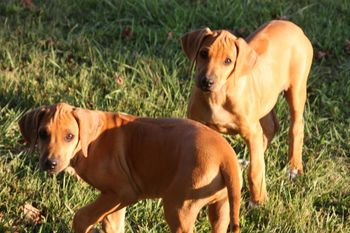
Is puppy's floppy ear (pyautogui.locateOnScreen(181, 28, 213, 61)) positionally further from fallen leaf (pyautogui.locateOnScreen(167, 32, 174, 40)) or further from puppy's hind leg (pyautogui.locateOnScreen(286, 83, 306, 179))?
fallen leaf (pyautogui.locateOnScreen(167, 32, 174, 40))

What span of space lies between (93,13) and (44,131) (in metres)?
4.76

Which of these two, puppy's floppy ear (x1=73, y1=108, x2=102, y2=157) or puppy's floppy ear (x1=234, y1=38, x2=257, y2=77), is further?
puppy's floppy ear (x1=234, y1=38, x2=257, y2=77)

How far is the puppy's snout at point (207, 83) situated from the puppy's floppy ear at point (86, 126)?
1091mm

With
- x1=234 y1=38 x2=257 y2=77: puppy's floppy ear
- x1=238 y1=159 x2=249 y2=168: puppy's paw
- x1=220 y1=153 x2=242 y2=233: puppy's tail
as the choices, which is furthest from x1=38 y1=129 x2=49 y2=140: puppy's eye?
x1=238 y1=159 x2=249 y2=168: puppy's paw

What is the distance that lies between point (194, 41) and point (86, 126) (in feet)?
5.02

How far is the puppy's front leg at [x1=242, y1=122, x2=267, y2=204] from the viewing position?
663 cm

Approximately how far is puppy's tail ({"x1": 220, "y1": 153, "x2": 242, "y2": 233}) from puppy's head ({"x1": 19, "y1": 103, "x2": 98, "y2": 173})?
102cm

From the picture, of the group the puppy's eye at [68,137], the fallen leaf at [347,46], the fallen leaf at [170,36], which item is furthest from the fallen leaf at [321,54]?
the puppy's eye at [68,137]

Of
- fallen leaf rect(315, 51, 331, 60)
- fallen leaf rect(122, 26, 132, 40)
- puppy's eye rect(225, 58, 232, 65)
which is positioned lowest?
fallen leaf rect(315, 51, 331, 60)

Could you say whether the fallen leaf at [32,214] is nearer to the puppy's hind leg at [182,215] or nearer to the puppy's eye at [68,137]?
the puppy's eye at [68,137]

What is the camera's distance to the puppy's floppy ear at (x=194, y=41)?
6.59 metres

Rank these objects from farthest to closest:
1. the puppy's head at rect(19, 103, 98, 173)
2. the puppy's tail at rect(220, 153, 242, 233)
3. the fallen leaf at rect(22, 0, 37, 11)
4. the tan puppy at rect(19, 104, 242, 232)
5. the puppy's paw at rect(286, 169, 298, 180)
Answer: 1. the fallen leaf at rect(22, 0, 37, 11)
2. the puppy's paw at rect(286, 169, 298, 180)
3. the puppy's head at rect(19, 103, 98, 173)
4. the tan puppy at rect(19, 104, 242, 232)
5. the puppy's tail at rect(220, 153, 242, 233)

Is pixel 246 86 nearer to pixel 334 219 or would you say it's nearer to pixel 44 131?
pixel 334 219

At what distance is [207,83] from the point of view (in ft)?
20.9
